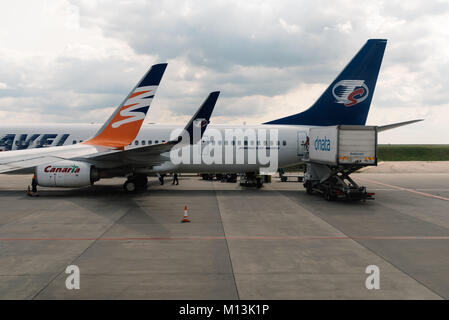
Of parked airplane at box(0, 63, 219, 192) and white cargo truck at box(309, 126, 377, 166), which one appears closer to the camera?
parked airplane at box(0, 63, 219, 192)

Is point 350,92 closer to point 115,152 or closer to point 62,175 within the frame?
point 115,152

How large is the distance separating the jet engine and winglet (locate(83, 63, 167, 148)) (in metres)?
2.70

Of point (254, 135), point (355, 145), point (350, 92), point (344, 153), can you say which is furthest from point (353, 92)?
point (254, 135)

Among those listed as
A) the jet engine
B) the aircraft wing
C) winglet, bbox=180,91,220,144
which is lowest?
the jet engine

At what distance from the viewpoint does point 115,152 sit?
701 inches

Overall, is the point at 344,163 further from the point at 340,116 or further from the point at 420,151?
the point at 420,151

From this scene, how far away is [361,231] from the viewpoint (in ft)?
39.2

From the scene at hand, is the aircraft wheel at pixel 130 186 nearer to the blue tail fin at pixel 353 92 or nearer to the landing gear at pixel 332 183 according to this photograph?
the landing gear at pixel 332 183

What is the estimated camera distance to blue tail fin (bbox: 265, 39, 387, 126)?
69.6 feet

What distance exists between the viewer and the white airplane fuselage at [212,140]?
22.1 meters

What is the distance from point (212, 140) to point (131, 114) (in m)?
5.63

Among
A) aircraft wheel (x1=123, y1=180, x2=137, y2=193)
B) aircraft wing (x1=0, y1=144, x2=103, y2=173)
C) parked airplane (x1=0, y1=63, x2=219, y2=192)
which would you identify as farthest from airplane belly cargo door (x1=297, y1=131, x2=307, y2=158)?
aircraft wing (x1=0, y1=144, x2=103, y2=173)

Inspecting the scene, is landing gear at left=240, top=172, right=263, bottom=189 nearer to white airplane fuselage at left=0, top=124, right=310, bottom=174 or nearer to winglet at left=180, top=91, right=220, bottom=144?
white airplane fuselage at left=0, top=124, right=310, bottom=174

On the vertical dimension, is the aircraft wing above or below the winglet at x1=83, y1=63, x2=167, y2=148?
below
